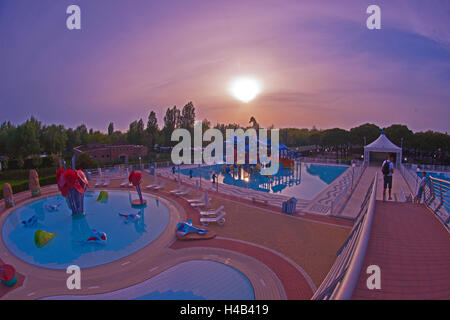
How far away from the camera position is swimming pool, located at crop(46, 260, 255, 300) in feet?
19.3

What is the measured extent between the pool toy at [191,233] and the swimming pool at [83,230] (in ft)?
3.92

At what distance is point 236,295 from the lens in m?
5.91

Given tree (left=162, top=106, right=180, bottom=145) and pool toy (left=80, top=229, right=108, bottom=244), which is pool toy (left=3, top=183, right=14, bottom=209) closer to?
pool toy (left=80, top=229, right=108, bottom=244)

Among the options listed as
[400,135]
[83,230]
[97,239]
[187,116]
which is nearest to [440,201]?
[97,239]

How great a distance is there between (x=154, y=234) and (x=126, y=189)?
28.3ft

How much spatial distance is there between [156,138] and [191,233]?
124ft

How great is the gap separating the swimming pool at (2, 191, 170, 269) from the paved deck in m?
7.50

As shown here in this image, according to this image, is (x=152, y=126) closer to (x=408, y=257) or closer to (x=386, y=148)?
(x=386, y=148)

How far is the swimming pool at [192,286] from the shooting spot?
5883 millimetres

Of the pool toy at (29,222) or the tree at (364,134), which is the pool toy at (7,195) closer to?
the pool toy at (29,222)

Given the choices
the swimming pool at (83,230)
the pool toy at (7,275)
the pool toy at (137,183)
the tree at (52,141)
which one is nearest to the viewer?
the pool toy at (7,275)

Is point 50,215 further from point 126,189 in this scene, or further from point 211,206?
point 211,206

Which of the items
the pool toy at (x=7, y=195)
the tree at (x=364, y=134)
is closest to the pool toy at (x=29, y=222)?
the pool toy at (x=7, y=195)
